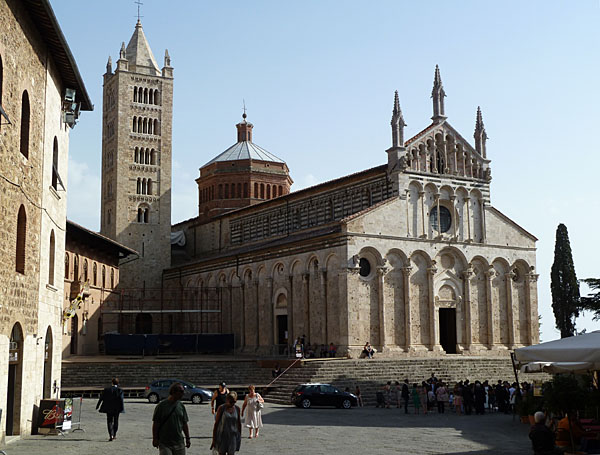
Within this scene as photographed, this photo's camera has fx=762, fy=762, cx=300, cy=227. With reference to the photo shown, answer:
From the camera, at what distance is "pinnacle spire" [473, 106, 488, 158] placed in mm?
47062

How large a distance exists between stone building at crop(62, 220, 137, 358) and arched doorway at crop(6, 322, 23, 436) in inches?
871

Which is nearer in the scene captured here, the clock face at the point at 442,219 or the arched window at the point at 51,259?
the arched window at the point at 51,259

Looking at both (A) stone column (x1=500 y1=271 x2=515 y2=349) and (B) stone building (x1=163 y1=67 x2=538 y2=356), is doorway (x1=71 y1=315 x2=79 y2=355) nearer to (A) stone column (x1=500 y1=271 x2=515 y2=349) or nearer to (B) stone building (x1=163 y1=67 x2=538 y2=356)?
(B) stone building (x1=163 y1=67 x2=538 y2=356)

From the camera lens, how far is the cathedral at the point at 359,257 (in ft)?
137

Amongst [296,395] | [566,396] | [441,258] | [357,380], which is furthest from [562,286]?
[566,396]

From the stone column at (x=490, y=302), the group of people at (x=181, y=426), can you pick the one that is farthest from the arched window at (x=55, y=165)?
the stone column at (x=490, y=302)

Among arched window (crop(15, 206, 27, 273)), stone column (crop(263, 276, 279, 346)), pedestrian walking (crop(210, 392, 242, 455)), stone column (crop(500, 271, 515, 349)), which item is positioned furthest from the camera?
stone column (crop(263, 276, 279, 346))

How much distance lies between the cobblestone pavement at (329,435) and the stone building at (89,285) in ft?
53.0

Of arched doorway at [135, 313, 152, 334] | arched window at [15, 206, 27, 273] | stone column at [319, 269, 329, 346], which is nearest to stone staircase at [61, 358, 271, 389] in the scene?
stone column at [319, 269, 329, 346]

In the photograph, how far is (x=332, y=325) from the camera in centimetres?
4147

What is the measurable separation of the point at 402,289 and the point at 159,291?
930 inches

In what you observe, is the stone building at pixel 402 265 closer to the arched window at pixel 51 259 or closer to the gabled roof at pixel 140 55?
the gabled roof at pixel 140 55

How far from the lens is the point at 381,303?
4144cm

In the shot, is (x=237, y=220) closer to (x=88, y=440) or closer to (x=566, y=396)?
(x=88, y=440)
